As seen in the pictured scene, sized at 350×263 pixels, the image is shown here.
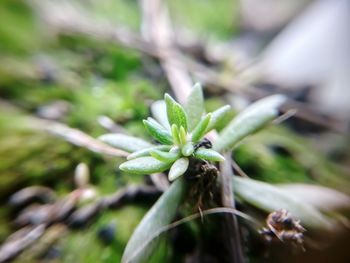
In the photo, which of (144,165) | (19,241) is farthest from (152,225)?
(19,241)

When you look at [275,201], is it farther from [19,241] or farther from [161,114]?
[19,241]

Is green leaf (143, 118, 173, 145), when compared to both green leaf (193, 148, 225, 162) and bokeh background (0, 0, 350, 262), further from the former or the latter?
bokeh background (0, 0, 350, 262)

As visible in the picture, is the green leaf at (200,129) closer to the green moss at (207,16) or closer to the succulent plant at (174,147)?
the succulent plant at (174,147)

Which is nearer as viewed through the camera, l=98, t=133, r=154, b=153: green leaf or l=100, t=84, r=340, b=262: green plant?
l=100, t=84, r=340, b=262: green plant

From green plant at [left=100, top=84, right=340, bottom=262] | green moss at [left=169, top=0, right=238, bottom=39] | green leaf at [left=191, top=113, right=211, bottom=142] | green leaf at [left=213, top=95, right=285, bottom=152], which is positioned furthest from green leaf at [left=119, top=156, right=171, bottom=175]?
green moss at [left=169, top=0, right=238, bottom=39]

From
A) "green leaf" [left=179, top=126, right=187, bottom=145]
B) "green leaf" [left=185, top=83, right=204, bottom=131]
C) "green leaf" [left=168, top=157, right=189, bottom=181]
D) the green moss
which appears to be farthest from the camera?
the green moss

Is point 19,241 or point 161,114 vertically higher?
point 161,114
